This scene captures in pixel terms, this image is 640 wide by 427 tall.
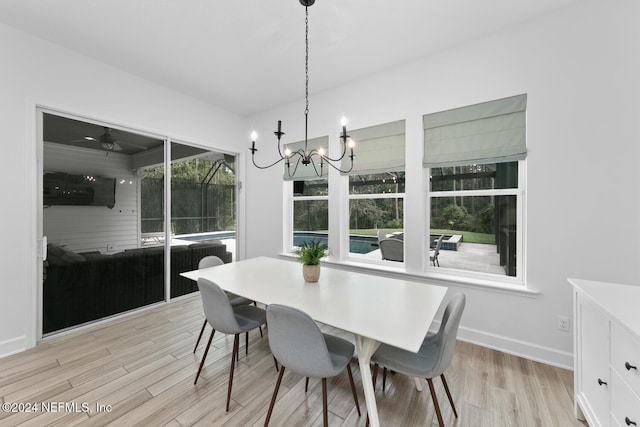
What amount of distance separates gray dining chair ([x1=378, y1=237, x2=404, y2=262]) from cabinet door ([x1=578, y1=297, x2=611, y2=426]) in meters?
1.66

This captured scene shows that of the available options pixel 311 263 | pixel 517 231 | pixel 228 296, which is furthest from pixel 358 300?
pixel 517 231

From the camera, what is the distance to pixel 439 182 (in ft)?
9.10

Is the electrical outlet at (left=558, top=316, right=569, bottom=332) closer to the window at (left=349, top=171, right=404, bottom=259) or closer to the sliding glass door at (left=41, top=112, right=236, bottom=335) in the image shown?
the window at (left=349, top=171, right=404, bottom=259)

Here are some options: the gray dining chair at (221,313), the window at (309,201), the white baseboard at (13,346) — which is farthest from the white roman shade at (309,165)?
the white baseboard at (13,346)

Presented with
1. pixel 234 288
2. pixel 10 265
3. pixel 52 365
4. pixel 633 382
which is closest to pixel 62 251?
pixel 10 265

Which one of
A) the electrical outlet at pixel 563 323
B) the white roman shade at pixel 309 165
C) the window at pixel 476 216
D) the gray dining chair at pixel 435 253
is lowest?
the electrical outlet at pixel 563 323

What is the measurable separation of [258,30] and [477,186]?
267cm

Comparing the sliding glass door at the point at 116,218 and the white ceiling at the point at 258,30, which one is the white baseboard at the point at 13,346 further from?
the white ceiling at the point at 258,30

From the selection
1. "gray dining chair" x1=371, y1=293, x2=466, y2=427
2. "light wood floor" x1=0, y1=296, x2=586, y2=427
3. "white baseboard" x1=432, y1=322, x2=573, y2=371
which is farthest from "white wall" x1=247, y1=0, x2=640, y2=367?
"gray dining chair" x1=371, y1=293, x2=466, y2=427

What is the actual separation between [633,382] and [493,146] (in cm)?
192

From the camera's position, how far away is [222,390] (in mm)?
1847

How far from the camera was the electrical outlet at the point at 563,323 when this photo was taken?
209 centimetres

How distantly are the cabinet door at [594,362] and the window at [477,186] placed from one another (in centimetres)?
101

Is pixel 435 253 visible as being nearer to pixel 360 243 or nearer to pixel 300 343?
pixel 360 243
